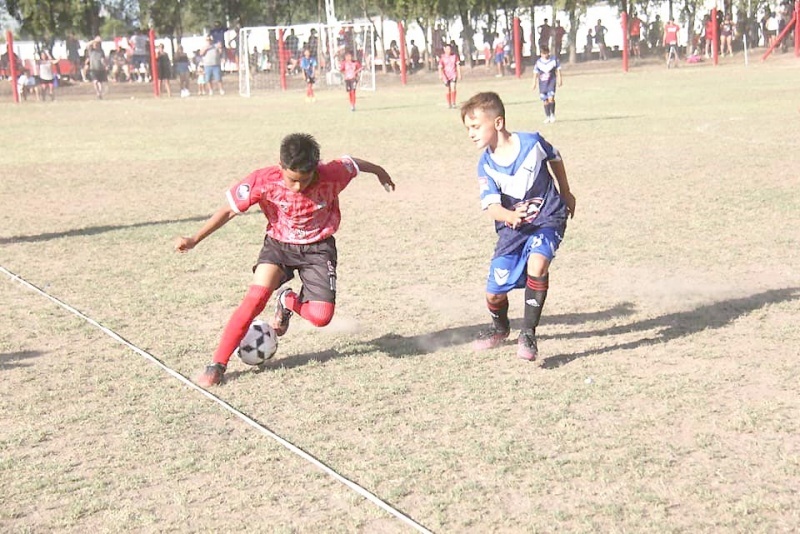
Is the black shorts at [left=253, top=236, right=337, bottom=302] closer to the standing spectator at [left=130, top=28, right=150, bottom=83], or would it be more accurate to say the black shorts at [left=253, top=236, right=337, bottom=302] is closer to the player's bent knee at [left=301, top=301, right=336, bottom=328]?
the player's bent knee at [left=301, top=301, right=336, bottom=328]

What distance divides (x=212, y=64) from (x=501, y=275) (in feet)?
Result: 117

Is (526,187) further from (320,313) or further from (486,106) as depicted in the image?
(320,313)

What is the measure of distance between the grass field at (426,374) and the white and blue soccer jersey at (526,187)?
789 mm

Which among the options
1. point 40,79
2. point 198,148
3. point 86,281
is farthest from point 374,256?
point 40,79

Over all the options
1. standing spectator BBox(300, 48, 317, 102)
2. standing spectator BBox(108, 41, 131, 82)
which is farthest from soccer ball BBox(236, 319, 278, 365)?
standing spectator BBox(108, 41, 131, 82)

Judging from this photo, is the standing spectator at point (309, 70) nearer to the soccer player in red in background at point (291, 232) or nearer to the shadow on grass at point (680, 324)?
the shadow on grass at point (680, 324)

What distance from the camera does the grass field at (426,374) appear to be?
473 cm

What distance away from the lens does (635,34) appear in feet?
158

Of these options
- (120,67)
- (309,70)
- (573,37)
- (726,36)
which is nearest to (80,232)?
(309,70)

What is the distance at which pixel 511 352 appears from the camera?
689cm

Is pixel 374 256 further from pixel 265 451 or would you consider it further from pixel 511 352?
pixel 265 451

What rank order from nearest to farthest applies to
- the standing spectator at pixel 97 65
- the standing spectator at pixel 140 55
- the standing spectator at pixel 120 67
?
1. the standing spectator at pixel 97 65
2. the standing spectator at pixel 140 55
3. the standing spectator at pixel 120 67

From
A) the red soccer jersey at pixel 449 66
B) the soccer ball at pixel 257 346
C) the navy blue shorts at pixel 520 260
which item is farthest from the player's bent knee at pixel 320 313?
the red soccer jersey at pixel 449 66

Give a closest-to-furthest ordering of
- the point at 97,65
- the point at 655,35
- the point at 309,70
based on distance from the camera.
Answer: the point at 309,70 < the point at 97,65 < the point at 655,35
